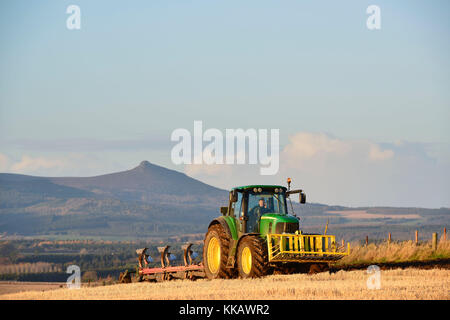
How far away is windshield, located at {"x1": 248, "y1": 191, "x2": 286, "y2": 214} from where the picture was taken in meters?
28.2

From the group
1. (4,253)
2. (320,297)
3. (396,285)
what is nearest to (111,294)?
(320,297)

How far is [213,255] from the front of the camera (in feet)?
96.5

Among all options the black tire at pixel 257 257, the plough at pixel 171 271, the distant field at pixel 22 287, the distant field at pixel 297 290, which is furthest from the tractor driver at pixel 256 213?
the distant field at pixel 22 287

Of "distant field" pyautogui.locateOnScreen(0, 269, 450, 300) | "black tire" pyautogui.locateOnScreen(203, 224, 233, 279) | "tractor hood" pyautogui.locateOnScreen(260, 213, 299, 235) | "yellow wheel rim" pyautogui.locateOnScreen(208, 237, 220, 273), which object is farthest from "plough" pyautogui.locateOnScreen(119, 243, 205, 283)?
"distant field" pyautogui.locateOnScreen(0, 269, 450, 300)

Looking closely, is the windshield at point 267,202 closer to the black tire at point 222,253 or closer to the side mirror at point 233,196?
the side mirror at point 233,196

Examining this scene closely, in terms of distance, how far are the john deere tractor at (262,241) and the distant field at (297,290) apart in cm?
83

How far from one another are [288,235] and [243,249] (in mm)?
1495

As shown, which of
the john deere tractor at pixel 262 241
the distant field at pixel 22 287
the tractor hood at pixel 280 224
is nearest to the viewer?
the john deere tractor at pixel 262 241

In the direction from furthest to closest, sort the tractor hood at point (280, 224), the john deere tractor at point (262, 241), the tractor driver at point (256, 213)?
the tractor driver at point (256, 213)
the tractor hood at point (280, 224)
the john deere tractor at point (262, 241)

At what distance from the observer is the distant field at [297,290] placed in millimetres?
20172

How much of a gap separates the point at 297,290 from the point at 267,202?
23.6 feet

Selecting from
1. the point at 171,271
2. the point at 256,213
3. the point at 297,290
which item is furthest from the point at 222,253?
the point at 297,290

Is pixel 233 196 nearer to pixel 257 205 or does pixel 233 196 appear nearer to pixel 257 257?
pixel 257 205

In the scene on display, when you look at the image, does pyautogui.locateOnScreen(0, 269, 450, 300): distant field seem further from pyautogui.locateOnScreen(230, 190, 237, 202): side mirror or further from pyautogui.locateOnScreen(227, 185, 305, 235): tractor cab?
pyautogui.locateOnScreen(230, 190, 237, 202): side mirror
